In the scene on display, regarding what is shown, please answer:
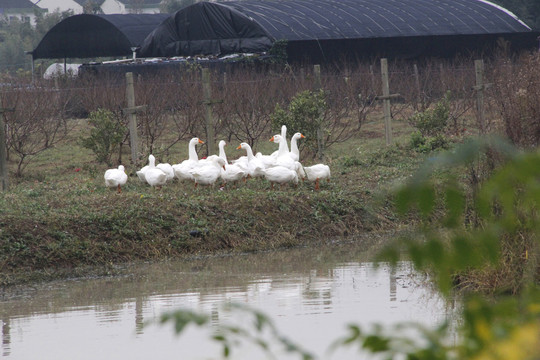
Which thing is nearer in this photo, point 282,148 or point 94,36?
point 282,148

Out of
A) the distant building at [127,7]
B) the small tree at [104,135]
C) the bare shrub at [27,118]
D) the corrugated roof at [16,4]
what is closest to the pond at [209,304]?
the small tree at [104,135]

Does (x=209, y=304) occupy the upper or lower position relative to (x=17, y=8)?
lower

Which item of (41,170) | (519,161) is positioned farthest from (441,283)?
(41,170)

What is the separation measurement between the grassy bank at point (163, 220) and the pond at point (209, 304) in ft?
1.37

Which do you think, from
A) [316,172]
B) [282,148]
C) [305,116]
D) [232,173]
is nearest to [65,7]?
[305,116]

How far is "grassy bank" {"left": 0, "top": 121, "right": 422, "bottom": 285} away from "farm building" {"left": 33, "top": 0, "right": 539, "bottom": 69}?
49.8ft

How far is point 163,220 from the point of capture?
37.0 ft

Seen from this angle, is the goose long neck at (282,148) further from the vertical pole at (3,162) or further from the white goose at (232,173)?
the vertical pole at (3,162)

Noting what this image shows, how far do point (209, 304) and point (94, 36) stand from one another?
96.1 feet

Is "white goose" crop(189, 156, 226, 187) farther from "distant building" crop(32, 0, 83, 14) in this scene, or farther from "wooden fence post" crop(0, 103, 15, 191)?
"distant building" crop(32, 0, 83, 14)

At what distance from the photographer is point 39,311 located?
27.6ft

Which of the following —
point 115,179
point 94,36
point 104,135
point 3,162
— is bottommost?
point 115,179

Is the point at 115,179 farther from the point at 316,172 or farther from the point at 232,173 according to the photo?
the point at 316,172

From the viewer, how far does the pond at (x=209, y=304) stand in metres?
6.98
